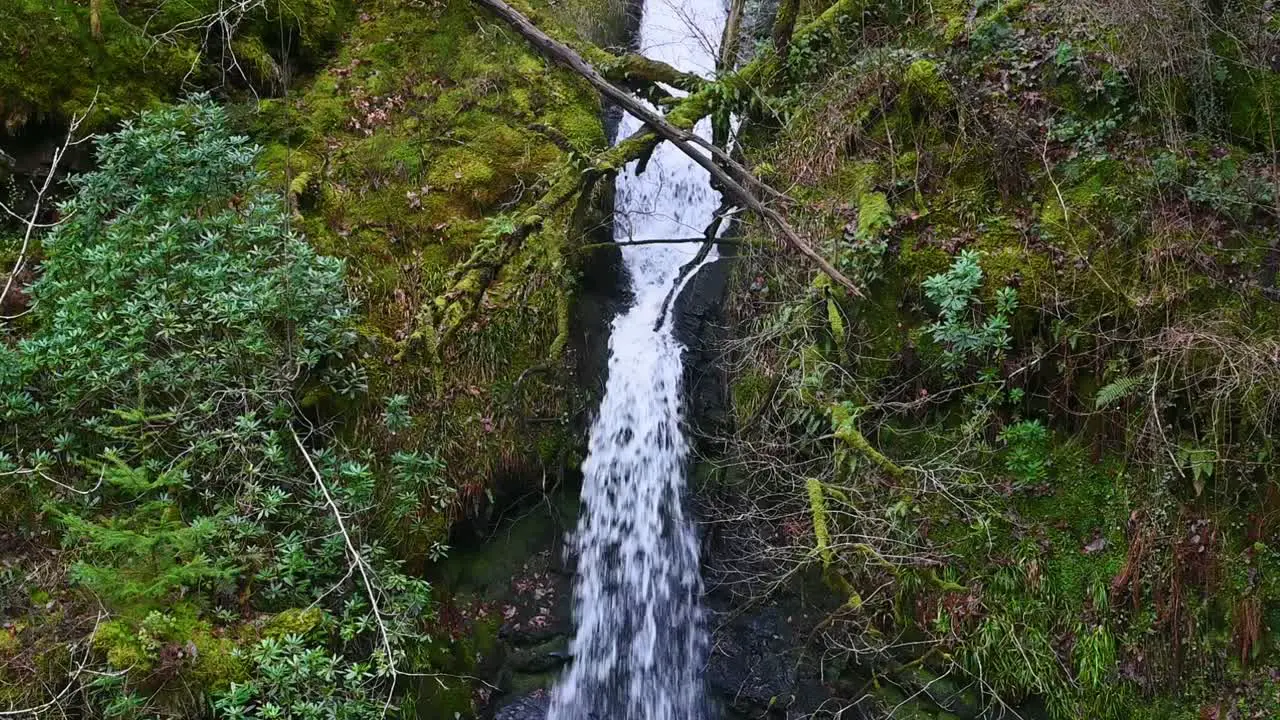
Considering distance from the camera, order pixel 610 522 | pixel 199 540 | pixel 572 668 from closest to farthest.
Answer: pixel 199 540 → pixel 572 668 → pixel 610 522

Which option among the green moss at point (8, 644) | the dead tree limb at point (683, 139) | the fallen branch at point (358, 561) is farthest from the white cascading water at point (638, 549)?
the green moss at point (8, 644)

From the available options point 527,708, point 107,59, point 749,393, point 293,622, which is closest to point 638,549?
point 527,708

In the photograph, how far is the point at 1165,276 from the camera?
4.97m

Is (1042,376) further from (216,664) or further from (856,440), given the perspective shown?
(216,664)

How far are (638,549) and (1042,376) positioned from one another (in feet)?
11.3

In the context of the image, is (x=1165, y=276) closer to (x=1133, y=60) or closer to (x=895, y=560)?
(x=1133, y=60)

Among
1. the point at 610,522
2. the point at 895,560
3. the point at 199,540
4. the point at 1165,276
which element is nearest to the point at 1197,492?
the point at 1165,276

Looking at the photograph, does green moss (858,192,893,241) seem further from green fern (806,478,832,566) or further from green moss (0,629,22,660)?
green moss (0,629,22,660)

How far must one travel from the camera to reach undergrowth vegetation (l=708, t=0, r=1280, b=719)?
15.4ft

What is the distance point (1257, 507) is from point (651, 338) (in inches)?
184

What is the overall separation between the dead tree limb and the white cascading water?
112 centimetres

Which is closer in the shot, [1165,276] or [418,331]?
[1165,276]

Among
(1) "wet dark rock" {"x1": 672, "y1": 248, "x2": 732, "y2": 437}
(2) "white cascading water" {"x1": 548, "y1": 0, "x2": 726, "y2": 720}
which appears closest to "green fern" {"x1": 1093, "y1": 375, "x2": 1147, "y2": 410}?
(1) "wet dark rock" {"x1": 672, "y1": 248, "x2": 732, "y2": 437}

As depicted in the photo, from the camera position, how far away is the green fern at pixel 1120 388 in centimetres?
484
